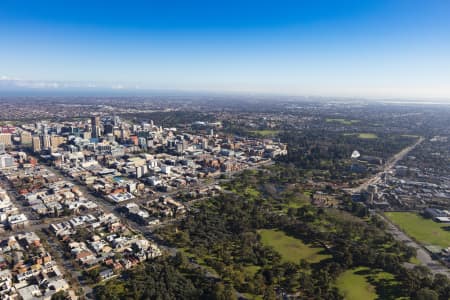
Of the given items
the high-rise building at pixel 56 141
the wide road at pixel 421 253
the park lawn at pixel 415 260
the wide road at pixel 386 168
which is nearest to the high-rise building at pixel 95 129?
the high-rise building at pixel 56 141

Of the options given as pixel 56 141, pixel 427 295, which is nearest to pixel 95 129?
pixel 56 141

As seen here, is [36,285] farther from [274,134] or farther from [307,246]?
[274,134]

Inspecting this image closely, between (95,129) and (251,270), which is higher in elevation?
(95,129)

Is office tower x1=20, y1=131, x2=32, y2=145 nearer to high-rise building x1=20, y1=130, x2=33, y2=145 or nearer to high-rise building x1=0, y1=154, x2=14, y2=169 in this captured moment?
high-rise building x1=20, y1=130, x2=33, y2=145

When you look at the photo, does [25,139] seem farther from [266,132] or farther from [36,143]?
[266,132]

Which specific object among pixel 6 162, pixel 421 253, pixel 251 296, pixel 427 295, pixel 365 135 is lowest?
pixel 421 253

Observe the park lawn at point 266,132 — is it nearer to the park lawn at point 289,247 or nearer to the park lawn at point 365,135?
the park lawn at point 365,135

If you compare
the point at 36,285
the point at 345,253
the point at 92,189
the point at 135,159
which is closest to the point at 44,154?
the point at 135,159
